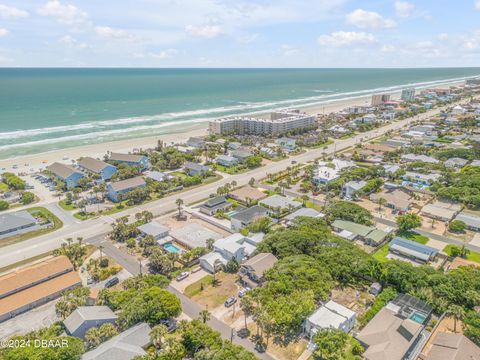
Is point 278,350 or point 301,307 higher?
point 301,307

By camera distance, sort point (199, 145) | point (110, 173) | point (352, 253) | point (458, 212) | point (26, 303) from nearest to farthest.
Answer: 1. point (26, 303)
2. point (352, 253)
3. point (458, 212)
4. point (110, 173)
5. point (199, 145)

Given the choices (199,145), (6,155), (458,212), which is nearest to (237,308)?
(458,212)

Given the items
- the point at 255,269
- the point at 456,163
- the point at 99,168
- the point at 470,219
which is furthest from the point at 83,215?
the point at 456,163

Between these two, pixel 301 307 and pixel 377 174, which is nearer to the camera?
pixel 301 307

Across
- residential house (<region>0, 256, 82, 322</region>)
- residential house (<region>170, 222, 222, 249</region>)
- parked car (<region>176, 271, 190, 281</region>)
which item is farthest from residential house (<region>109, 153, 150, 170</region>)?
parked car (<region>176, 271, 190, 281</region>)

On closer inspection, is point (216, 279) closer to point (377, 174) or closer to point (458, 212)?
point (458, 212)

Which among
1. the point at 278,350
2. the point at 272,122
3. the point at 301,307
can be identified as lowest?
the point at 278,350

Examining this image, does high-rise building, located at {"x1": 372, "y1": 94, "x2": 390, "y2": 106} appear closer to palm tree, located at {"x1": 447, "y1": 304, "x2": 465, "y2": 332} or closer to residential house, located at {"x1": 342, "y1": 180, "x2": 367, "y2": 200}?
residential house, located at {"x1": 342, "y1": 180, "x2": 367, "y2": 200}

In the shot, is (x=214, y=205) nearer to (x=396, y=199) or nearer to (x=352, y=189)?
(x=352, y=189)

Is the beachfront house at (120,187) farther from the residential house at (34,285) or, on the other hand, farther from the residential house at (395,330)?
the residential house at (395,330)
